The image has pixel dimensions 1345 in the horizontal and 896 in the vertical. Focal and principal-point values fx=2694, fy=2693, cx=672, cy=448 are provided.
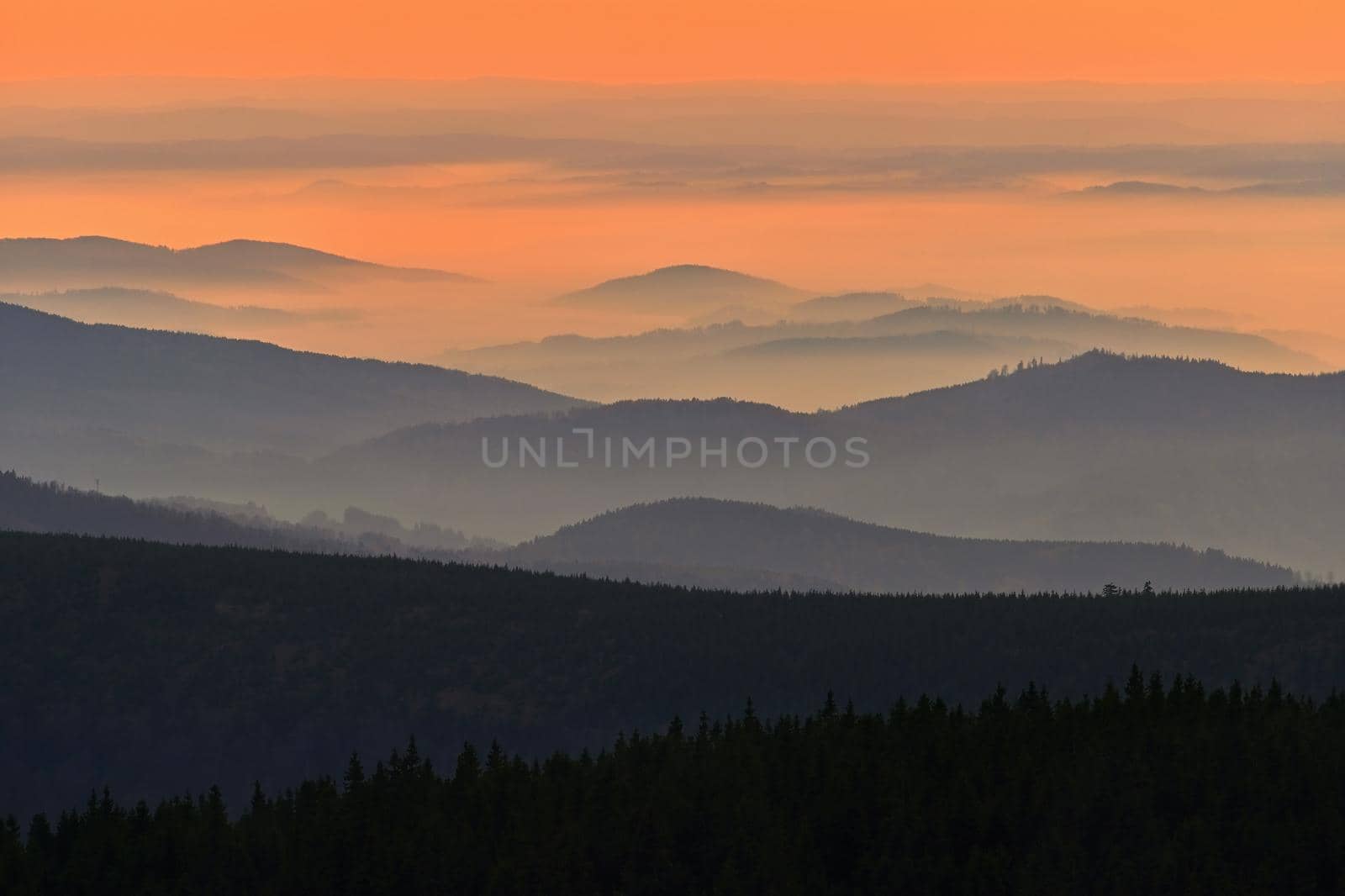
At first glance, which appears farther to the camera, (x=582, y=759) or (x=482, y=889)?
(x=582, y=759)

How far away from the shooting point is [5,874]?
14838 cm

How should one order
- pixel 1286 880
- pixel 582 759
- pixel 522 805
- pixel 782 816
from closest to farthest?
pixel 1286 880 < pixel 782 816 < pixel 522 805 < pixel 582 759

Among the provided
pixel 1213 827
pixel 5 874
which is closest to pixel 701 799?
pixel 1213 827

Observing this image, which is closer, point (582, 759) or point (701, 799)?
point (701, 799)

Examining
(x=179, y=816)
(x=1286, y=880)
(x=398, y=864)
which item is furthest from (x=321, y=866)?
(x=1286, y=880)

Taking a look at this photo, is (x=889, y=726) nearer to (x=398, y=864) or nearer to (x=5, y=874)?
(x=398, y=864)

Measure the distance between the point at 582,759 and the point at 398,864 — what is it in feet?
64.2

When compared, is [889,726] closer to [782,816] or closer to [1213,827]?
[782,816]

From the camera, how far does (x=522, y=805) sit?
14725 cm

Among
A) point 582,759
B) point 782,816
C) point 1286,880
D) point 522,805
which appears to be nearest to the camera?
point 1286,880

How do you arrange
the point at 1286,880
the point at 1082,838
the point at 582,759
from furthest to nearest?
the point at 582,759 < the point at 1082,838 < the point at 1286,880

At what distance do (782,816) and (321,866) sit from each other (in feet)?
80.8

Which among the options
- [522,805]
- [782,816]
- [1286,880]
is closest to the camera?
[1286,880]

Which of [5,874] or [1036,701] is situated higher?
[1036,701]
